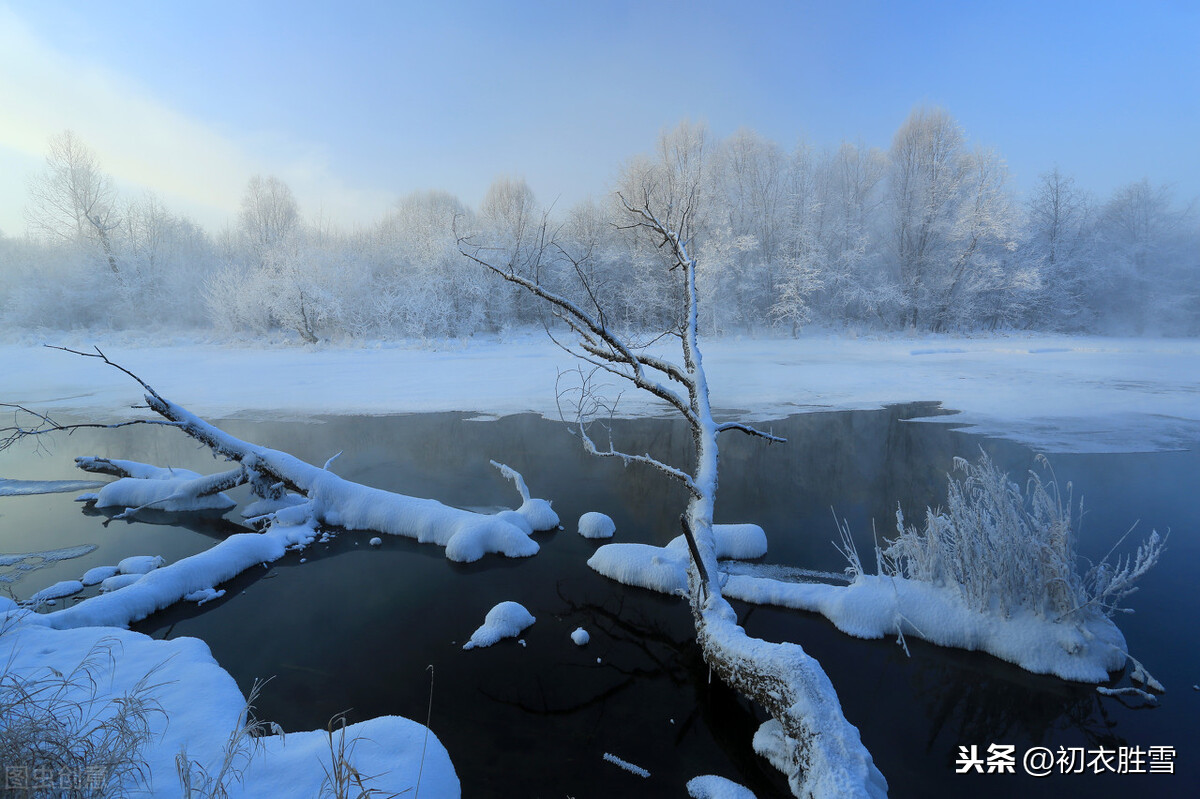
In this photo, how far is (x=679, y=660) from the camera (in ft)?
13.9

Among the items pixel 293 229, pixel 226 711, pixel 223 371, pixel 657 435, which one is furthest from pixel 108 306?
pixel 226 711

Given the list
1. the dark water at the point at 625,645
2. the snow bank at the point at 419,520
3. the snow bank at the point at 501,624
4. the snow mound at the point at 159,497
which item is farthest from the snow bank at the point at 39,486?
the snow bank at the point at 501,624

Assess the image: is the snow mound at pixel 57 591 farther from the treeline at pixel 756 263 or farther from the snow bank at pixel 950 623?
the treeline at pixel 756 263

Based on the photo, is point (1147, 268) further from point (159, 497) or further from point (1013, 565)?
point (159, 497)

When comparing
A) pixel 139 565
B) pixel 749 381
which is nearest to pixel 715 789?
pixel 139 565

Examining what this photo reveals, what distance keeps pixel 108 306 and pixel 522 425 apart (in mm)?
34142

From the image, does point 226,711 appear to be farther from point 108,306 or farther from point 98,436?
point 108,306

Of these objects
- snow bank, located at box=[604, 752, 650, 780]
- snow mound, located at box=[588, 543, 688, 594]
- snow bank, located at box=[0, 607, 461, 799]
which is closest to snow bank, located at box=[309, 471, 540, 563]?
snow mound, located at box=[588, 543, 688, 594]

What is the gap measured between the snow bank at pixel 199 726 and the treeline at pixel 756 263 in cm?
2365

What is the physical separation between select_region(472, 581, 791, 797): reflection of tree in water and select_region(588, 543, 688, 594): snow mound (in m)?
0.31

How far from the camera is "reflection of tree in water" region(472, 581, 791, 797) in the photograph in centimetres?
329

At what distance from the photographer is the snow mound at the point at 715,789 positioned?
2.99 meters

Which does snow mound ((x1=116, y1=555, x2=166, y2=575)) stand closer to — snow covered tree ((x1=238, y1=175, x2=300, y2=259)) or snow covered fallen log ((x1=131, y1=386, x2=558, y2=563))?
snow covered fallen log ((x1=131, y1=386, x2=558, y2=563))

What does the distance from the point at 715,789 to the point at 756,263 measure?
98.5 ft
